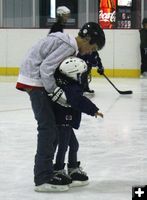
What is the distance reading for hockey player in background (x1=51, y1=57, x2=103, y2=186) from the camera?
318 cm

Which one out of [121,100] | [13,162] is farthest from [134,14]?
[13,162]

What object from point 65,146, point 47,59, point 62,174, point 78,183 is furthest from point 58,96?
→ point 78,183

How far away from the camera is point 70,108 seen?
3350mm

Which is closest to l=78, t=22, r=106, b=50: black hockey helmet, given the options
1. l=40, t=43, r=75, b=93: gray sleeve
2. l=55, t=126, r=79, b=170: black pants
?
l=40, t=43, r=75, b=93: gray sleeve

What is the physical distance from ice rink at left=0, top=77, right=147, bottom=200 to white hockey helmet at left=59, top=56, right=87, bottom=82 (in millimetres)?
657

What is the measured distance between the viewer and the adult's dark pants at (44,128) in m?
3.30

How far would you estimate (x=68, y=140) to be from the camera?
11.3 ft

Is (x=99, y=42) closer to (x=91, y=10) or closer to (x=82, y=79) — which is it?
(x=82, y=79)

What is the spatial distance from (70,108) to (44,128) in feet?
0.59

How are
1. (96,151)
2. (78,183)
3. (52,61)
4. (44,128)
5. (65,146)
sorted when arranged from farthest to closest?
1. (96,151)
2. (78,183)
3. (65,146)
4. (44,128)
5. (52,61)

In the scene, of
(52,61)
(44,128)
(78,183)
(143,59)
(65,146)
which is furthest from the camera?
(143,59)

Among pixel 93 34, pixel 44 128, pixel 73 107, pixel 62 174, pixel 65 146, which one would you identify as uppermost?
pixel 93 34

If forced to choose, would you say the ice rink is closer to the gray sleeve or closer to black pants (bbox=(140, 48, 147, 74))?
the gray sleeve

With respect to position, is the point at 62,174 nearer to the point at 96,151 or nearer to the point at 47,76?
the point at 47,76
